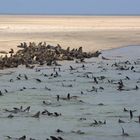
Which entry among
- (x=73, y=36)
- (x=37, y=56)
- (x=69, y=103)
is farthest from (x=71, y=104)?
(x=73, y=36)

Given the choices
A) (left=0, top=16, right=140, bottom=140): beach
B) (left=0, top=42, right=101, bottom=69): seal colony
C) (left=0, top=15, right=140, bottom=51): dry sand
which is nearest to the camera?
(left=0, top=16, right=140, bottom=140): beach

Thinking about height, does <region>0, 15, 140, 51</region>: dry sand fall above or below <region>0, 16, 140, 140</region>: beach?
above

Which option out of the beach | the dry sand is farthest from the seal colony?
the dry sand

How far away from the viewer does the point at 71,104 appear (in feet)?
25.8

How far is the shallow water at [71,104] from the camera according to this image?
6.06 meters

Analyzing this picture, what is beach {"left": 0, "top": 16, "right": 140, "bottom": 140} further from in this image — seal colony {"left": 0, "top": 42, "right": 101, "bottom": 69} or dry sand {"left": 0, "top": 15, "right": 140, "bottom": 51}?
dry sand {"left": 0, "top": 15, "right": 140, "bottom": 51}

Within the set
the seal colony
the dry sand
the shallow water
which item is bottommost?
the shallow water

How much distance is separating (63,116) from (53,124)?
51cm

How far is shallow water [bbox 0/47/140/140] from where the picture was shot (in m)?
6.06

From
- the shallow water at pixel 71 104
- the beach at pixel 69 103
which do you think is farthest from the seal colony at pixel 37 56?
the shallow water at pixel 71 104

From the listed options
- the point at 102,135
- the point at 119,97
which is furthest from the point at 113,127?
the point at 119,97

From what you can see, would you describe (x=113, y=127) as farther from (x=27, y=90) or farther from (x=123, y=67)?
(x=123, y=67)

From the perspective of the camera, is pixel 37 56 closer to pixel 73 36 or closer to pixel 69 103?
pixel 69 103

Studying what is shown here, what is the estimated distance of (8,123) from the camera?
21.2 feet
